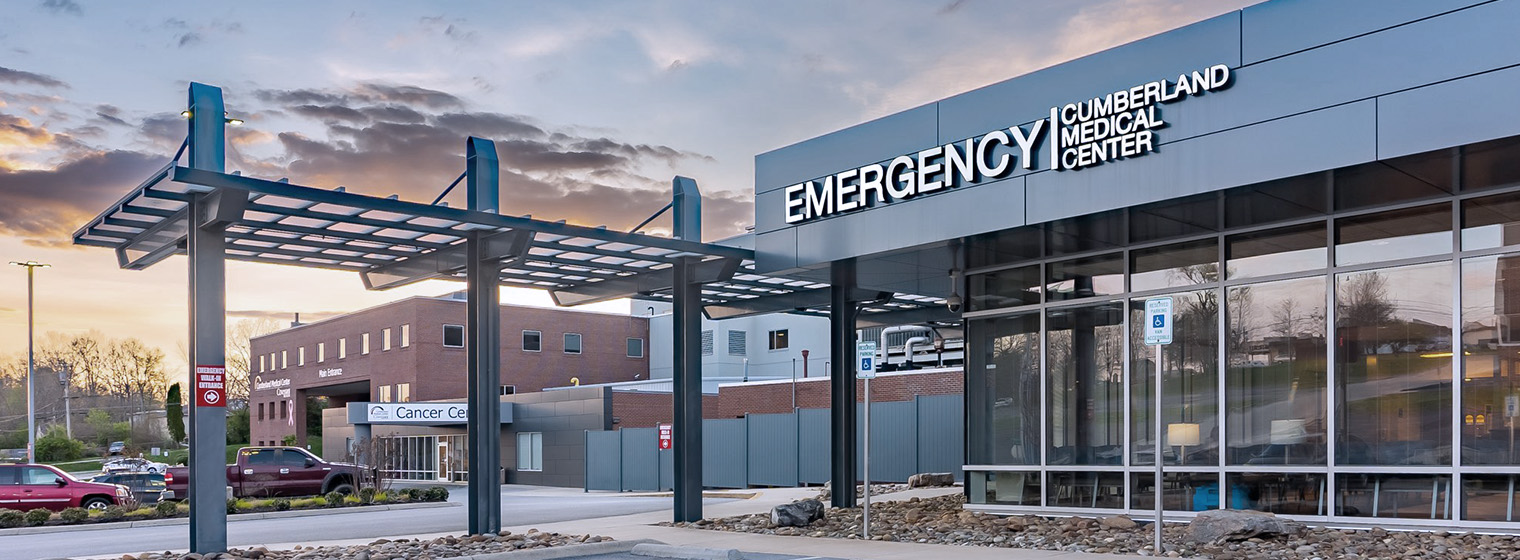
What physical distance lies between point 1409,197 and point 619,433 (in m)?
32.2

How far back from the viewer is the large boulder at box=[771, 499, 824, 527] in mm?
19812

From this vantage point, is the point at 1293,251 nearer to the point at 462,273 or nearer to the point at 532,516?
the point at 462,273

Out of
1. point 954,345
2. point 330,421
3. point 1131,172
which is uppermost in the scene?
point 1131,172

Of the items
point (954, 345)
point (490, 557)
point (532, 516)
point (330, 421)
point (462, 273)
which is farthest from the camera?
point (330, 421)

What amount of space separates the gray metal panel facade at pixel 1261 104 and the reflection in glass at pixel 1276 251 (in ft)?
7.10

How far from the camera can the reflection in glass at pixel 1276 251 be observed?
52.6 feet

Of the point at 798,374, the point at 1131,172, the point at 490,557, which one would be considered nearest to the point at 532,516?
the point at 490,557

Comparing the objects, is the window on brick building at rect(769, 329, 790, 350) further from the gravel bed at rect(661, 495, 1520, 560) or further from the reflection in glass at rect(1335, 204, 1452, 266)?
the reflection in glass at rect(1335, 204, 1452, 266)

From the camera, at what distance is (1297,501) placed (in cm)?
1582

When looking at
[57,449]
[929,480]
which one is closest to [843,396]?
[929,480]

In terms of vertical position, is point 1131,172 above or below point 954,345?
above

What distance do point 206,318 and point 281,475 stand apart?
57.4 feet

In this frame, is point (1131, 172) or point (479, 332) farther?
point (479, 332)

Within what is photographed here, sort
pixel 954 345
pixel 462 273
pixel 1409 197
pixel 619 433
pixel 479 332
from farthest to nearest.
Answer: pixel 954 345 < pixel 619 433 < pixel 462 273 < pixel 479 332 < pixel 1409 197
